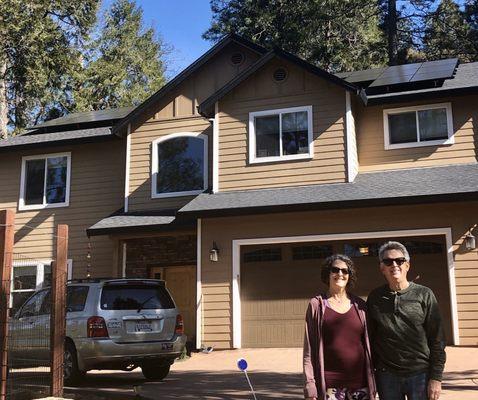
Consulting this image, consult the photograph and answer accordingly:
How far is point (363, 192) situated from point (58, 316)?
731 cm

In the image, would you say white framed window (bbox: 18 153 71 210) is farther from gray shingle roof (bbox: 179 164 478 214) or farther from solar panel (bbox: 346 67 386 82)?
solar panel (bbox: 346 67 386 82)

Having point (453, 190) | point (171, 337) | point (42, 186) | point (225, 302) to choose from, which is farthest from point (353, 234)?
point (42, 186)

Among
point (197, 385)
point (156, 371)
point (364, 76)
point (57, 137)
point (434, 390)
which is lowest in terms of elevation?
point (197, 385)

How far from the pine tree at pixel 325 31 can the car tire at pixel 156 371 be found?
21.7m

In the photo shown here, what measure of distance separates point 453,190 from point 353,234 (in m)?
2.26

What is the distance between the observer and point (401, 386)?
390 cm

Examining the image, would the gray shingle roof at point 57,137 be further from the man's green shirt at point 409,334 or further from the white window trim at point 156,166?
the man's green shirt at point 409,334

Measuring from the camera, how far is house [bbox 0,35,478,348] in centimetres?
1256

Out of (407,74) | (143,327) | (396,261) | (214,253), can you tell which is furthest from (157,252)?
(396,261)

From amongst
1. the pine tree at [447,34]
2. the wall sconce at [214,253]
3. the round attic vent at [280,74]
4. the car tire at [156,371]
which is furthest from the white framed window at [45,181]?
the pine tree at [447,34]

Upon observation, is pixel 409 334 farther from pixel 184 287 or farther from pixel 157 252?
pixel 157 252

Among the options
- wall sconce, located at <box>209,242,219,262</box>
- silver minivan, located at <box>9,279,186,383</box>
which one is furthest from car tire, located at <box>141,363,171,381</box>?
wall sconce, located at <box>209,242,219,262</box>

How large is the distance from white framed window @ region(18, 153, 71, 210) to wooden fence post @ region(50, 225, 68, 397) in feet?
32.2

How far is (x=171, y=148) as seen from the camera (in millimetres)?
16031
